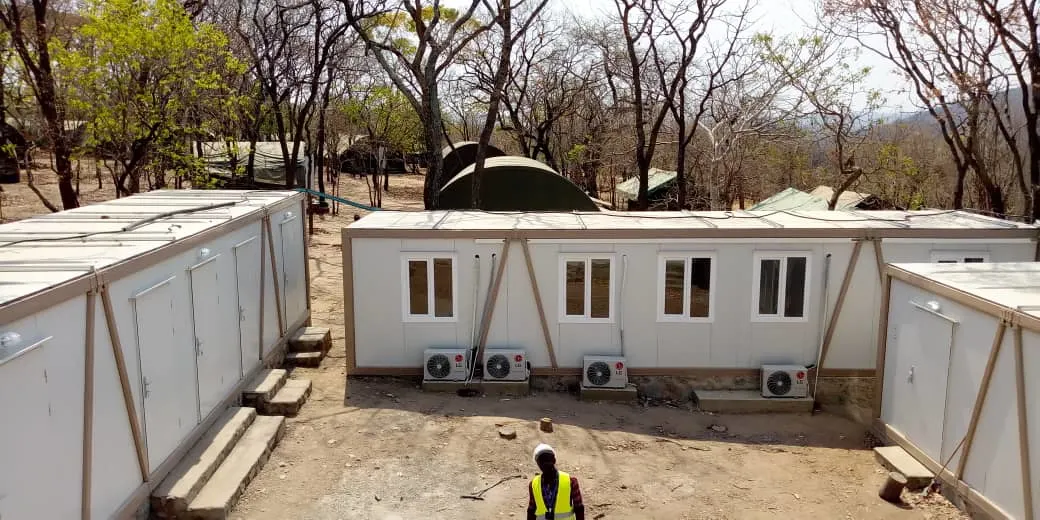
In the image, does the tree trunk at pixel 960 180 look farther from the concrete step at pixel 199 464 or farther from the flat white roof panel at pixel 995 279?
the concrete step at pixel 199 464

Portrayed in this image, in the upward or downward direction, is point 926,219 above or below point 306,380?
Result: above

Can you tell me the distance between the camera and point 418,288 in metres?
10.6

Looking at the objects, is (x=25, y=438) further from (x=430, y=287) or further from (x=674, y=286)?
(x=674, y=286)

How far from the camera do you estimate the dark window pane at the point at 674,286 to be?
34.4 feet

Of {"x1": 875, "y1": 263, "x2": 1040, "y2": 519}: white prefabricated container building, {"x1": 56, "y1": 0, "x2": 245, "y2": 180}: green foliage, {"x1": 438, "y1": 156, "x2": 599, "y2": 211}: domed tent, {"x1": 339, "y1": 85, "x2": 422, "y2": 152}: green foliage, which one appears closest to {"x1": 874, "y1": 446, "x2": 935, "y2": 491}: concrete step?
{"x1": 875, "y1": 263, "x2": 1040, "y2": 519}: white prefabricated container building

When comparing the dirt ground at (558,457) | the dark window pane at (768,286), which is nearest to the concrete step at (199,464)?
the dirt ground at (558,457)

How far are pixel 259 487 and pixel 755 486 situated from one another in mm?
5221

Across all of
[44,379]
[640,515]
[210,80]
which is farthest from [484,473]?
[210,80]

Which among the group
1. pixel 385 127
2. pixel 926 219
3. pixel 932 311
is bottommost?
pixel 932 311

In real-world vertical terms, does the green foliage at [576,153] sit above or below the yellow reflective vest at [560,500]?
above

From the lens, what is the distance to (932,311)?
7.83 m

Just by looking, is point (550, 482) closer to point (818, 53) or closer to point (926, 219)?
point (926, 219)

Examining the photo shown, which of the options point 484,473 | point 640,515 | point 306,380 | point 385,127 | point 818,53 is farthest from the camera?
point 385,127

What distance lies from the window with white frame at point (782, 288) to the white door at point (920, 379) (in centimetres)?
190
